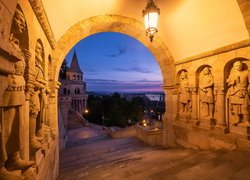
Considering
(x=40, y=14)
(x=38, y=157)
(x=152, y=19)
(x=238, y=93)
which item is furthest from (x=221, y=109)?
(x=40, y=14)

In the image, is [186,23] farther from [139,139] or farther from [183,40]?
[139,139]

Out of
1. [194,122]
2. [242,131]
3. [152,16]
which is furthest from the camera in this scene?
[194,122]

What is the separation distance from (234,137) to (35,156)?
14.7 feet

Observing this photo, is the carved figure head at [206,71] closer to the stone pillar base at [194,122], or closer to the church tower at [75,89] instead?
the stone pillar base at [194,122]

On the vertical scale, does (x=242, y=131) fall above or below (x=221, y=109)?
below

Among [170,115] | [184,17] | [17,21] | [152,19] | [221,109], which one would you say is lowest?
[170,115]

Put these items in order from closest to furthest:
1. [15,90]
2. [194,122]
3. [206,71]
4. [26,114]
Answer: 1. [15,90]
2. [26,114]
3. [206,71]
4. [194,122]

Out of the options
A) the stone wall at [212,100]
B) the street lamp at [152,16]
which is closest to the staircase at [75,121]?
the stone wall at [212,100]

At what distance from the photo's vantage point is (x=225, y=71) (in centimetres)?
450

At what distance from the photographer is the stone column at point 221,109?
177 inches

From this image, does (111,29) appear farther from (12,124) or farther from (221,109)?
(12,124)

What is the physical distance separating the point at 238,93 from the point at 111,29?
4201 millimetres

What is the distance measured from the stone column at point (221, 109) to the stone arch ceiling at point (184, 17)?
1209 mm

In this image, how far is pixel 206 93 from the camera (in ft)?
16.4
